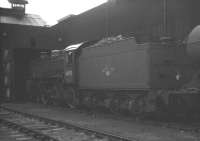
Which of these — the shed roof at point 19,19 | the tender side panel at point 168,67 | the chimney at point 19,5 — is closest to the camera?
the tender side panel at point 168,67

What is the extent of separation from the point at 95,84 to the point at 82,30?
11.7m

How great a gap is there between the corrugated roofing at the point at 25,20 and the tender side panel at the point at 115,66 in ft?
55.1

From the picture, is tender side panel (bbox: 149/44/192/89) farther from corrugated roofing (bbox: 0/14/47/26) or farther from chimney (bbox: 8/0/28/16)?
chimney (bbox: 8/0/28/16)

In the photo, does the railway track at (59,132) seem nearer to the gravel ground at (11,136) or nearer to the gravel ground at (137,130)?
the gravel ground at (11,136)

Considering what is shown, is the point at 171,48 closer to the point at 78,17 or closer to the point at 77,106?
the point at 77,106

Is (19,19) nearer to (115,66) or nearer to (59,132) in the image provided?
(115,66)

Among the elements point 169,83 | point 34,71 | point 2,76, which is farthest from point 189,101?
point 2,76

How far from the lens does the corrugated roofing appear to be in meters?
28.5

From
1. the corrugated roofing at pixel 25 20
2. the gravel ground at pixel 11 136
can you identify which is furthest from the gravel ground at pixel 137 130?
the corrugated roofing at pixel 25 20

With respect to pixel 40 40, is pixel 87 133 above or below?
below

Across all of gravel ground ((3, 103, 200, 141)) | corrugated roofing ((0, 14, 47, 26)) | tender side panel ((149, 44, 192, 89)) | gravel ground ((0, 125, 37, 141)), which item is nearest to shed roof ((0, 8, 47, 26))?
corrugated roofing ((0, 14, 47, 26))

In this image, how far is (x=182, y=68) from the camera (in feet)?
32.2

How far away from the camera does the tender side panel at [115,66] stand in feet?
32.4

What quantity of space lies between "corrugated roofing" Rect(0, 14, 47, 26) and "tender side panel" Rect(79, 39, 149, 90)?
1678 cm
